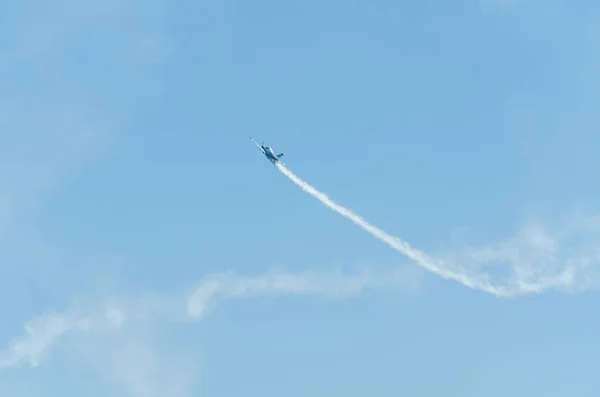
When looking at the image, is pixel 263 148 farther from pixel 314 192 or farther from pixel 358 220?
pixel 358 220

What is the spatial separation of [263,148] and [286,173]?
12.6 metres

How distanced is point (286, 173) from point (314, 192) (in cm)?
1154

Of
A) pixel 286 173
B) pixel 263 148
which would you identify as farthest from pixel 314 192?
pixel 263 148

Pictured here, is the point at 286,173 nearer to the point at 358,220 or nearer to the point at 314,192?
the point at 314,192

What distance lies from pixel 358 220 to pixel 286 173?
28.9m

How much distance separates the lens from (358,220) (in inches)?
6973

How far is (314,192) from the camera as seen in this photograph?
178750 millimetres

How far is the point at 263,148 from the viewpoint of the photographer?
184 metres

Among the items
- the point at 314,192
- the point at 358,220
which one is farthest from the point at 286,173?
the point at 358,220

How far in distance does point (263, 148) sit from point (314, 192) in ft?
78.2

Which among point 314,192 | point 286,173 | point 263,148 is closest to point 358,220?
point 314,192

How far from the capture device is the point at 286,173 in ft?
592

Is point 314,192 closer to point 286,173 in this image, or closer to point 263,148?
point 286,173
